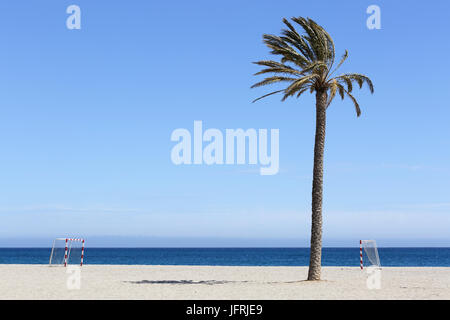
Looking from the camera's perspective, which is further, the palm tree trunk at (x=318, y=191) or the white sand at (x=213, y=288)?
the palm tree trunk at (x=318, y=191)

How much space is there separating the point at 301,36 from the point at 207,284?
11.6 metres

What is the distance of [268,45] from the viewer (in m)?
25.4

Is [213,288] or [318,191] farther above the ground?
[318,191]

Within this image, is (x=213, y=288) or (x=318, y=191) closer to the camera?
(x=213, y=288)

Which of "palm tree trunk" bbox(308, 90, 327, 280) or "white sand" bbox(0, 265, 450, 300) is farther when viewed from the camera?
"palm tree trunk" bbox(308, 90, 327, 280)

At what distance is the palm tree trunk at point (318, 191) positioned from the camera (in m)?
25.0

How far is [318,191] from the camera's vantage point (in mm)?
25156

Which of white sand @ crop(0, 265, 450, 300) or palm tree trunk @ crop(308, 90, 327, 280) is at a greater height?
palm tree trunk @ crop(308, 90, 327, 280)

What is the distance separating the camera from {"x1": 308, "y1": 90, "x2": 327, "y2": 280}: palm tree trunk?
82.0 feet

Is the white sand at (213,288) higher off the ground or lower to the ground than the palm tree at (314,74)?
lower

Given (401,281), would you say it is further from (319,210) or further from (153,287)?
(153,287)
